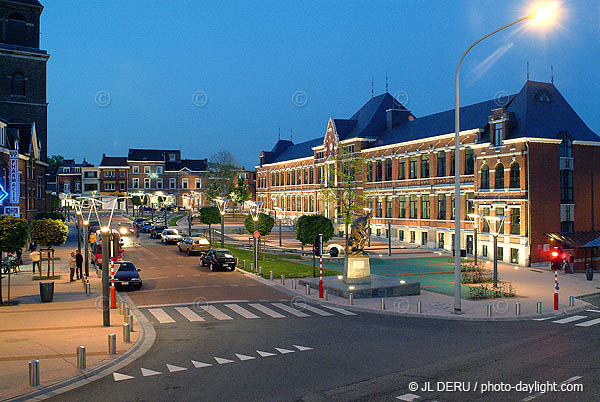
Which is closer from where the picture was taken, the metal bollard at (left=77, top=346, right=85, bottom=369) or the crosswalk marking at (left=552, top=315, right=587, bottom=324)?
the metal bollard at (left=77, top=346, right=85, bottom=369)

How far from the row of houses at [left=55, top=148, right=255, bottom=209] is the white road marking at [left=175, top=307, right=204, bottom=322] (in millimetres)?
100419

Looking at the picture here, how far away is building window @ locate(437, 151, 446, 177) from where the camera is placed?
5348 cm

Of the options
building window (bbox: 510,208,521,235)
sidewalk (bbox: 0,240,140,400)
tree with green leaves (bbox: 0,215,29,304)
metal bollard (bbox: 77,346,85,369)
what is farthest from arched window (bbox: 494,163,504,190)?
metal bollard (bbox: 77,346,85,369)

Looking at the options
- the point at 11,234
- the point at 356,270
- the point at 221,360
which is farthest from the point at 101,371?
the point at 356,270

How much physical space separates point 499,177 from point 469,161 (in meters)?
5.63

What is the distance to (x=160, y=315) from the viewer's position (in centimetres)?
2116

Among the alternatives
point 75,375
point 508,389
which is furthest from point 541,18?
point 75,375

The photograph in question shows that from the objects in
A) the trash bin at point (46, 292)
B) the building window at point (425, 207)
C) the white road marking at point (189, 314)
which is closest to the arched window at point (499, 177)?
the building window at point (425, 207)

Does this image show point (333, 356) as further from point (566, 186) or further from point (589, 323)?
point (566, 186)

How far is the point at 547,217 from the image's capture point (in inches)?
1681

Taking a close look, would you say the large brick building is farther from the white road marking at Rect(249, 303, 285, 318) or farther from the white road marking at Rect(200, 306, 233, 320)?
the white road marking at Rect(200, 306, 233, 320)

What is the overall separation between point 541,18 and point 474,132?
32.1 metres

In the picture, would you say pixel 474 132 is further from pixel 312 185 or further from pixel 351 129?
pixel 312 185

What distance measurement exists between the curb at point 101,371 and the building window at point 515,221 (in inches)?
1348
